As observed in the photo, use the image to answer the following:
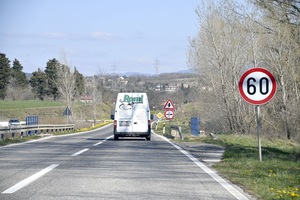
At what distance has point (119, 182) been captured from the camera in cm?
1020

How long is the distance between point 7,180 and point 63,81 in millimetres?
68857

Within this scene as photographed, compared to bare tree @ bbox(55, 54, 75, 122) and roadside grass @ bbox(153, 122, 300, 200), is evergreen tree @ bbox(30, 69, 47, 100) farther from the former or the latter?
roadside grass @ bbox(153, 122, 300, 200)

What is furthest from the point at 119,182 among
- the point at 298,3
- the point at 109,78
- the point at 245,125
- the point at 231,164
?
the point at 109,78

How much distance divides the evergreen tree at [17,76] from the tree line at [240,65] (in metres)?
66.8

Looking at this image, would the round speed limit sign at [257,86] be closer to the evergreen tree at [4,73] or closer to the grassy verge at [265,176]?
the grassy verge at [265,176]

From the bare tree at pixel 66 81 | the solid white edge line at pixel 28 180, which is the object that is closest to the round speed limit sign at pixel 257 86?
the solid white edge line at pixel 28 180

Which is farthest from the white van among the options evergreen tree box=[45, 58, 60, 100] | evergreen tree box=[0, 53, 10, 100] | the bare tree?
evergreen tree box=[45, 58, 60, 100]

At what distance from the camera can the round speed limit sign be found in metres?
12.6

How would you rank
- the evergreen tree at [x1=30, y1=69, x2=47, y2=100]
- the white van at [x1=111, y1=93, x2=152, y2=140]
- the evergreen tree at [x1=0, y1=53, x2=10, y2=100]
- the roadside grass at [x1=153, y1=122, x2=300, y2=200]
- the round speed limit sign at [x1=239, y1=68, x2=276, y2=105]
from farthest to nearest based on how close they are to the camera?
the evergreen tree at [x1=30, y1=69, x2=47, y2=100] → the evergreen tree at [x1=0, y1=53, x2=10, y2=100] → the white van at [x1=111, y1=93, x2=152, y2=140] → the round speed limit sign at [x1=239, y1=68, x2=276, y2=105] → the roadside grass at [x1=153, y1=122, x2=300, y2=200]

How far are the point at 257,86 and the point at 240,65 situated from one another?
2674 centimetres

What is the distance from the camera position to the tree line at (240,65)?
100.0ft

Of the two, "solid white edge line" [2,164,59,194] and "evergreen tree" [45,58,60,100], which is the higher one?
"evergreen tree" [45,58,60,100]

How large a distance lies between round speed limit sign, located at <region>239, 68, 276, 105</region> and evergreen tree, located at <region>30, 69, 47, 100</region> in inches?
3840

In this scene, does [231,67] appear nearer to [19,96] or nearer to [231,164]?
[231,164]
